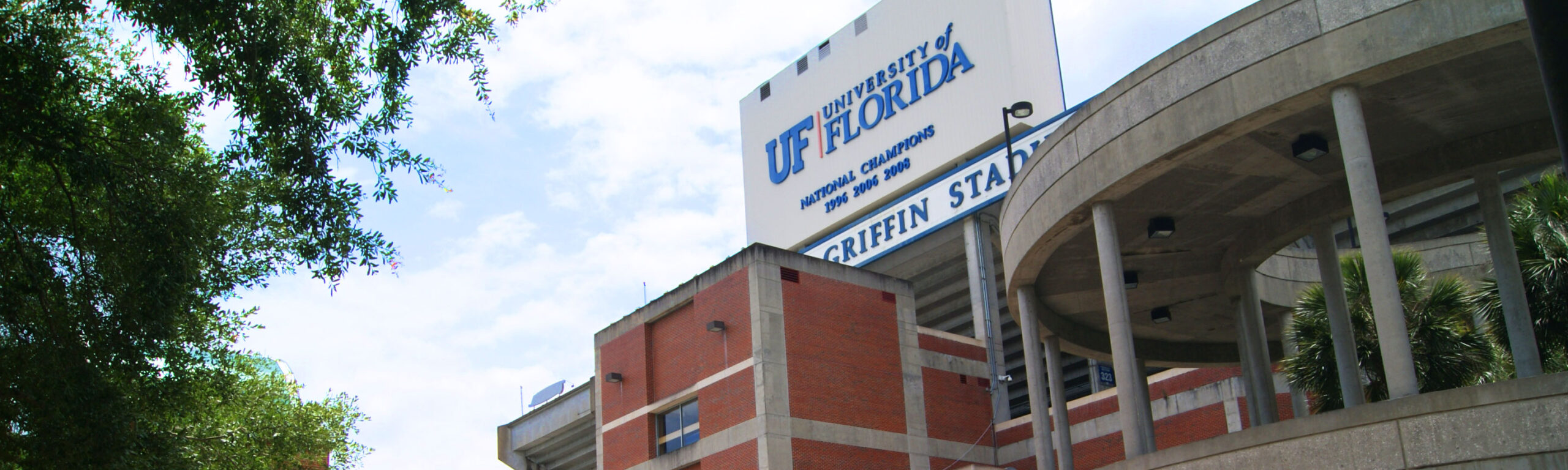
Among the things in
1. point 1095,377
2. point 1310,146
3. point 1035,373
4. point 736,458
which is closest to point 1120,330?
point 1310,146

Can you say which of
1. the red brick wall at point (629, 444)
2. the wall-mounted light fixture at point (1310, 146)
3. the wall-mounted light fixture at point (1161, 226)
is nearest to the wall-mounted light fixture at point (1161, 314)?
the wall-mounted light fixture at point (1161, 226)

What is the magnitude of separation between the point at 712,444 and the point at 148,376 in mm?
19236

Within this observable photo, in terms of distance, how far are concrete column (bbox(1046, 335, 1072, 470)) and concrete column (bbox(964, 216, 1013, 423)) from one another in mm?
15115

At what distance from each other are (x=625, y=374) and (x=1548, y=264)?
27547 millimetres

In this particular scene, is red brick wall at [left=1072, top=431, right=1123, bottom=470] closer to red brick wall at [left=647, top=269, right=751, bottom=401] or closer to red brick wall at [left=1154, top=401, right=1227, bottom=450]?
red brick wall at [left=1154, top=401, right=1227, bottom=450]

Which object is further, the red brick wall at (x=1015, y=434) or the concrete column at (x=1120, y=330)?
the red brick wall at (x=1015, y=434)

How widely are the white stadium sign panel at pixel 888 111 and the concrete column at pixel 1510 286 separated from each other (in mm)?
22802

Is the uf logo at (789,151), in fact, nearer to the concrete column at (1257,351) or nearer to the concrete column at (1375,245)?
the concrete column at (1257,351)

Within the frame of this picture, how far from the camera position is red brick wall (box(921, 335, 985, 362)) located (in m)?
40.3

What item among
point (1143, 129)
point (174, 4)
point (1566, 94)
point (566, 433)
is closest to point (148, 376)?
point (174, 4)

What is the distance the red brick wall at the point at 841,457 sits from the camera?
1411 inches

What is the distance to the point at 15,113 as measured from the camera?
15.8m

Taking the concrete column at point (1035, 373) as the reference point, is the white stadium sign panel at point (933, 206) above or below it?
above

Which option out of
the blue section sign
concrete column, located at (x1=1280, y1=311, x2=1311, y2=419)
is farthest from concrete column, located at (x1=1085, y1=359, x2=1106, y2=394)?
concrete column, located at (x1=1280, y1=311, x2=1311, y2=419)
